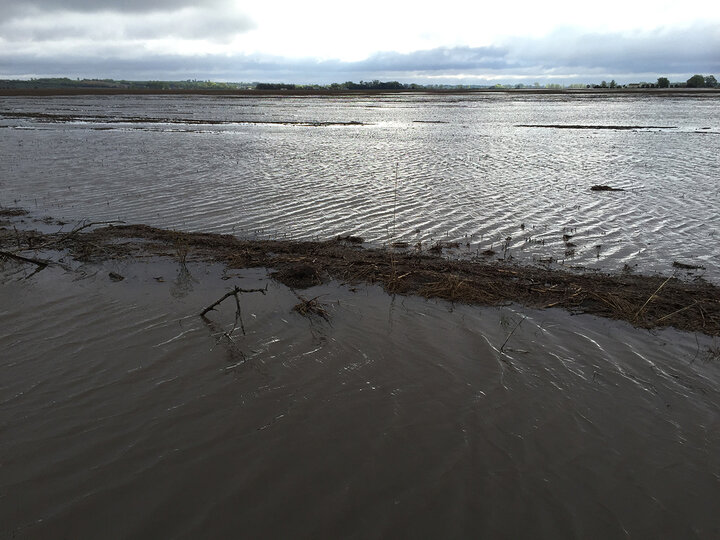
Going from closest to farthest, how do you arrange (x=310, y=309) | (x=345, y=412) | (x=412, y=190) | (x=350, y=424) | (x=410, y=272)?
(x=350, y=424) < (x=345, y=412) < (x=310, y=309) < (x=410, y=272) < (x=412, y=190)

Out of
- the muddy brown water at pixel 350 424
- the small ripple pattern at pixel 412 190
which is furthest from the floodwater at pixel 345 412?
the small ripple pattern at pixel 412 190

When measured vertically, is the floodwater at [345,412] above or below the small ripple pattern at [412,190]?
below

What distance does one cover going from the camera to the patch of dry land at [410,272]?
21.6 ft

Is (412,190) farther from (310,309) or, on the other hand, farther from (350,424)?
(350,424)

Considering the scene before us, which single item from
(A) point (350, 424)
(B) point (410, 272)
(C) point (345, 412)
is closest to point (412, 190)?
(B) point (410, 272)

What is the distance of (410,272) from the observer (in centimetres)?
765

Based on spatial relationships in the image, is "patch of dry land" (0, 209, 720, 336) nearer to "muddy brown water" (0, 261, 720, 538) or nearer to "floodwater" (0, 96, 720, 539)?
"floodwater" (0, 96, 720, 539)

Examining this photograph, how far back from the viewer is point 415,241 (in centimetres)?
966

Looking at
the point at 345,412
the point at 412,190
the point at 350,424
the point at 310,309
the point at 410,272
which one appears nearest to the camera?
the point at 350,424

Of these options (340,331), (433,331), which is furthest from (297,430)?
(433,331)

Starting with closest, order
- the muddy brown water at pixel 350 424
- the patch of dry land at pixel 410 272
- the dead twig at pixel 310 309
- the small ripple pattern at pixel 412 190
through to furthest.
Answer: the muddy brown water at pixel 350 424, the dead twig at pixel 310 309, the patch of dry land at pixel 410 272, the small ripple pattern at pixel 412 190

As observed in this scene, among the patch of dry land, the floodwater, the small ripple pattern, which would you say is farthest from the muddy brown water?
the small ripple pattern

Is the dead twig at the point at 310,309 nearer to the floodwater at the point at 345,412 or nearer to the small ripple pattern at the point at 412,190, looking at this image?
the floodwater at the point at 345,412

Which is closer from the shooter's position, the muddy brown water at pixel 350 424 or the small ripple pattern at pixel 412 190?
the muddy brown water at pixel 350 424
